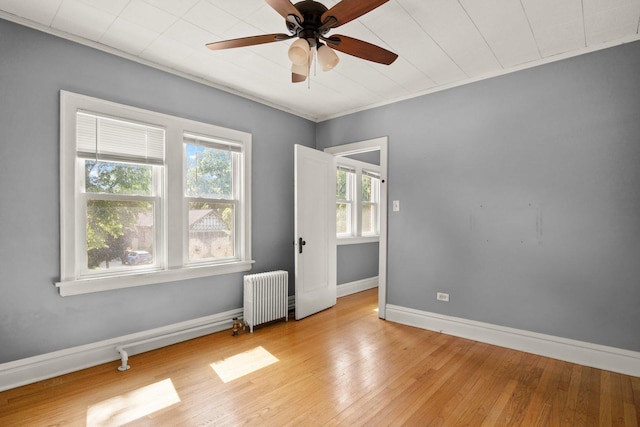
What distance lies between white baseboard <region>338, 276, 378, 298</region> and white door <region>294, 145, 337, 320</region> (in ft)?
2.03

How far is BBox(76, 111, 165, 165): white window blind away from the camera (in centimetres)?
273

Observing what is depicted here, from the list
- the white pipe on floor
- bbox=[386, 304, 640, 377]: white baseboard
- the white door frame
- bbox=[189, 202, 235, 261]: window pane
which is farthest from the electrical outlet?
the white pipe on floor

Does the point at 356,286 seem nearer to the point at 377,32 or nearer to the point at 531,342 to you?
the point at 531,342

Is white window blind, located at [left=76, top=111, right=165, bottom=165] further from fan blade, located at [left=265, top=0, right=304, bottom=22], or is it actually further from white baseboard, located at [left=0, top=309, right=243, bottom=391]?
fan blade, located at [left=265, top=0, right=304, bottom=22]

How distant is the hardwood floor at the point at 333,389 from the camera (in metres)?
2.07

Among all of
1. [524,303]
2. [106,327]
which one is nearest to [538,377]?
[524,303]

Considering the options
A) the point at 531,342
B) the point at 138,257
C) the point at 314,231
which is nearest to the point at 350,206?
the point at 314,231

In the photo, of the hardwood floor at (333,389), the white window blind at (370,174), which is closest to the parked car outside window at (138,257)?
the hardwood floor at (333,389)

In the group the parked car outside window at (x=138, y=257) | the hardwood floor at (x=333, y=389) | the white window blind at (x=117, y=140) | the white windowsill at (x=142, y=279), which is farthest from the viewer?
the parked car outside window at (x=138, y=257)

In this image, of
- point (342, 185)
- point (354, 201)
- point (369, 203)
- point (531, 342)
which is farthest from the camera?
point (369, 203)

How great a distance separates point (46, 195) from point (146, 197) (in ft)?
2.44

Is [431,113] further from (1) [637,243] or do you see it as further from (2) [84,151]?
(2) [84,151]

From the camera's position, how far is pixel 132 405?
2180mm

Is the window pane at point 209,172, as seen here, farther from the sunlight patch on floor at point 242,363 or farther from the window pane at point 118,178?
the sunlight patch on floor at point 242,363
